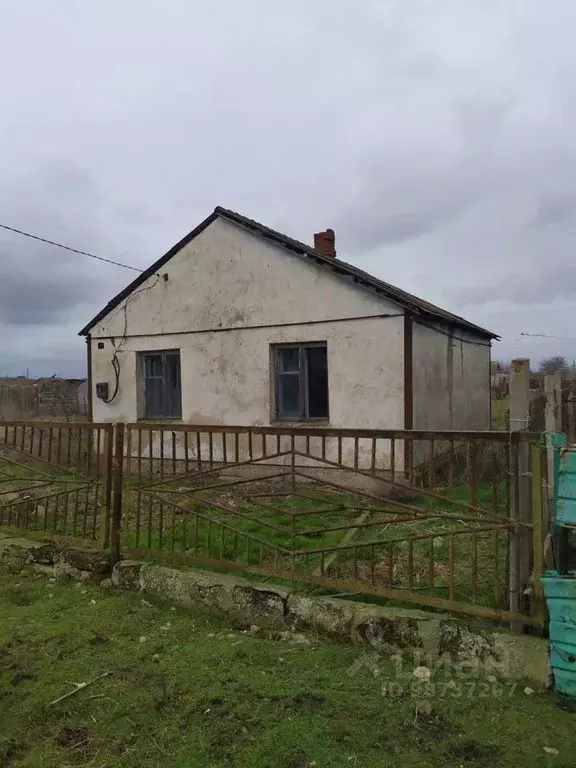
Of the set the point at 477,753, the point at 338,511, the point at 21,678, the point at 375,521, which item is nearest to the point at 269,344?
the point at 338,511

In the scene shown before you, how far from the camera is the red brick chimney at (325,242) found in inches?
445

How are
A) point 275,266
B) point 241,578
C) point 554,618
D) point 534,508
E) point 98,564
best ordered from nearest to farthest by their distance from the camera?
point 554,618 → point 534,508 → point 241,578 → point 98,564 → point 275,266

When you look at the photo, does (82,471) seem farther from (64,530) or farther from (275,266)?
(275,266)

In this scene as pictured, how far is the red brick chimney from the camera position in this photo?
1131 centimetres

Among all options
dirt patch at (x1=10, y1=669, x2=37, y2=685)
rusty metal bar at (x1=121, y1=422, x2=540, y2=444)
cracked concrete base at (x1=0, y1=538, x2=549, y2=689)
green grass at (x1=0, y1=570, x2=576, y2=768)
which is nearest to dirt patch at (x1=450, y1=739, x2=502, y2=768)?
green grass at (x1=0, y1=570, x2=576, y2=768)

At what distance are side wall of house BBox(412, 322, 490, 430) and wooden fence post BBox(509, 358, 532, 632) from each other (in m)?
5.68

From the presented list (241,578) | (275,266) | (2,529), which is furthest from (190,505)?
(275,266)

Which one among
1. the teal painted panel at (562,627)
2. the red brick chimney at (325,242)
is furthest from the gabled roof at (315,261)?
the teal painted panel at (562,627)

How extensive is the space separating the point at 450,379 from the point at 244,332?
4.06 metres

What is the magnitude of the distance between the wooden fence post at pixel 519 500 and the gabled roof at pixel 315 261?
5446mm

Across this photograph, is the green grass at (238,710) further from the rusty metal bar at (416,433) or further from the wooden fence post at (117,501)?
the rusty metal bar at (416,433)

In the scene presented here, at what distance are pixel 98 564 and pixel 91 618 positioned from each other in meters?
0.71

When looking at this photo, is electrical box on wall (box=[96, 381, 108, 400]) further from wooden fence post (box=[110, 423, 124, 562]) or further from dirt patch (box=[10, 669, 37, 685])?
dirt patch (box=[10, 669, 37, 685])

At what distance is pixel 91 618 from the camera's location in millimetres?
4012
